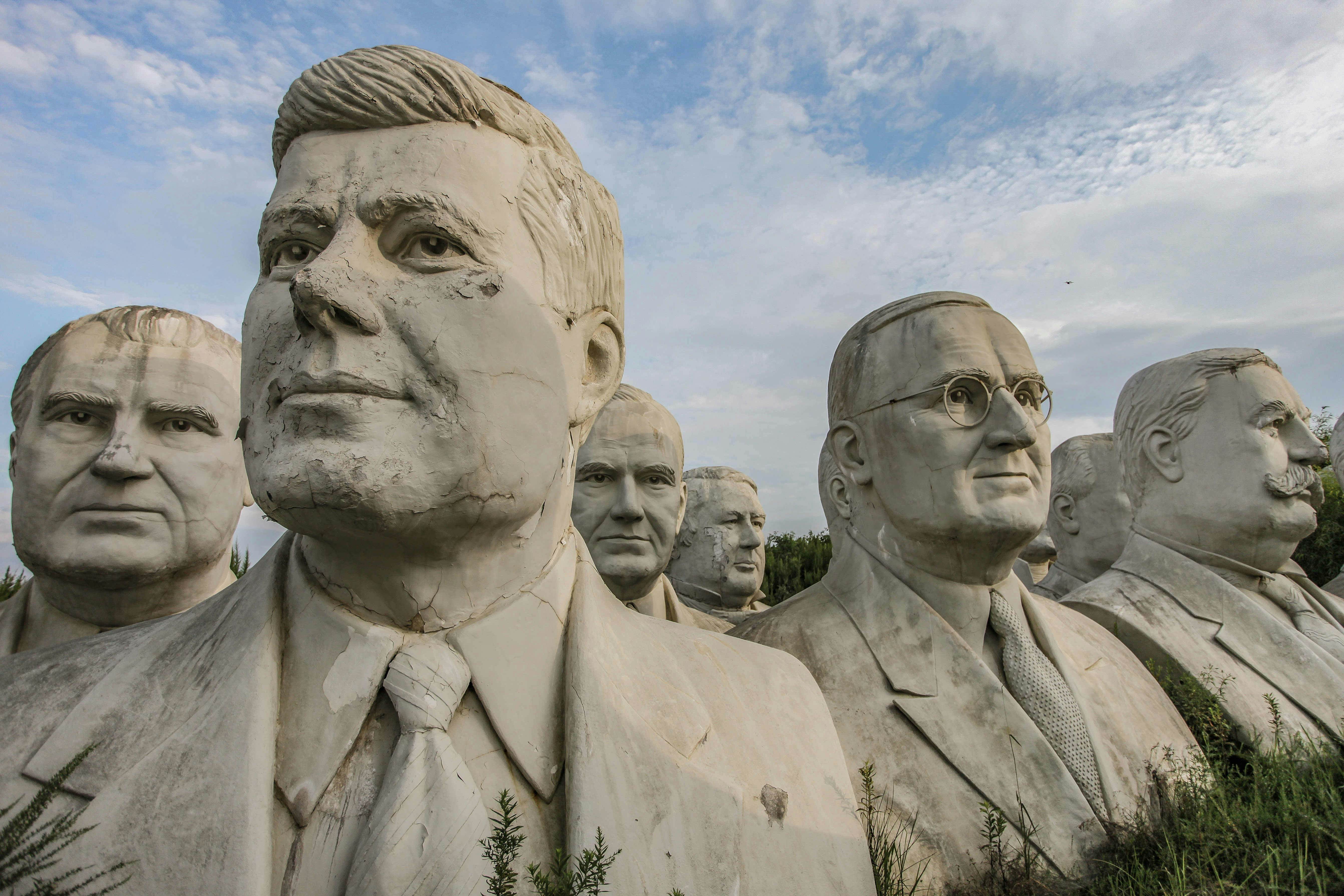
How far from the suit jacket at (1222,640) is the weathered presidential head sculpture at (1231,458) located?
0.83 ft

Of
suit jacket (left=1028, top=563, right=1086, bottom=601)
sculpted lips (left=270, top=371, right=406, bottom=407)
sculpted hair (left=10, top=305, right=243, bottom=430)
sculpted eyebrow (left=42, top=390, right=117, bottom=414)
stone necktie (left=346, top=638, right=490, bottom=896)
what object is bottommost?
stone necktie (left=346, top=638, right=490, bottom=896)

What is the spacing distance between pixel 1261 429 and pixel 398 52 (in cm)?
460

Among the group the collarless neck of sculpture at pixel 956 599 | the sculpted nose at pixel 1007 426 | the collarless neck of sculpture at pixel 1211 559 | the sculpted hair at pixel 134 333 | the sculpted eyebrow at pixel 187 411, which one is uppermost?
the sculpted hair at pixel 134 333

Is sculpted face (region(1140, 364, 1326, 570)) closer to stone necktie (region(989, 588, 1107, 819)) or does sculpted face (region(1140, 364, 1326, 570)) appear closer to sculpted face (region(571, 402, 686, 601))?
stone necktie (region(989, 588, 1107, 819))

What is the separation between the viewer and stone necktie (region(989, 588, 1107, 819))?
3.05 metres

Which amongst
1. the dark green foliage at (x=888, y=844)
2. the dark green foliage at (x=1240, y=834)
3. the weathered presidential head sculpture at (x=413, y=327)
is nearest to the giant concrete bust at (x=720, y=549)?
the dark green foliage at (x=1240, y=834)

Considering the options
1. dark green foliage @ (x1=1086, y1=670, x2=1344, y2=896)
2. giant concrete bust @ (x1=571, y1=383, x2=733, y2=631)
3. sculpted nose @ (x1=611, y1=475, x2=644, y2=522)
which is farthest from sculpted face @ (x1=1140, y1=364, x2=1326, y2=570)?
sculpted nose @ (x1=611, y1=475, x2=644, y2=522)

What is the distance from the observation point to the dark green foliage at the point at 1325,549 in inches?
350

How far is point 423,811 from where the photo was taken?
1.75 m

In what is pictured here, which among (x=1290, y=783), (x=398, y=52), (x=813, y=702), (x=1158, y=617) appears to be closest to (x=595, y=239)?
(x=398, y=52)

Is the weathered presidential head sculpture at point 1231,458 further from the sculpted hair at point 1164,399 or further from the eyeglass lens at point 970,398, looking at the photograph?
the eyeglass lens at point 970,398

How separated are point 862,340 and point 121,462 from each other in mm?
2787

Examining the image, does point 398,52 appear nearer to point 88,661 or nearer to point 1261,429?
point 88,661

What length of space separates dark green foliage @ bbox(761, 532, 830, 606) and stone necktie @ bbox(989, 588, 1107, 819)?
→ 551 cm
